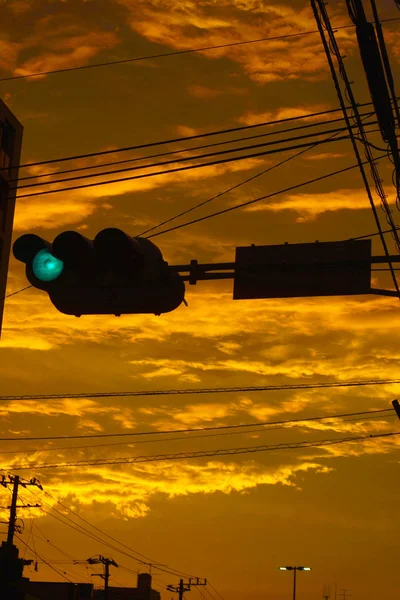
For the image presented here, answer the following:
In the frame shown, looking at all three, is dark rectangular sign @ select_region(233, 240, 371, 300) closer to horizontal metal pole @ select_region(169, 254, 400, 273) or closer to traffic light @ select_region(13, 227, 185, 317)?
horizontal metal pole @ select_region(169, 254, 400, 273)

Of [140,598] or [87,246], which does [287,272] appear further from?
[140,598]

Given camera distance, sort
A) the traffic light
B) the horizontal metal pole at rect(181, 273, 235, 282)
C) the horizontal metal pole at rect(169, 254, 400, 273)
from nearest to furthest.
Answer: the traffic light
the horizontal metal pole at rect(169, 254, 400, 273)
the horizontal metal pole at rect(181, 273, 235, 282)

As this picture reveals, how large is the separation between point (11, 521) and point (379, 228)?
52.4 m

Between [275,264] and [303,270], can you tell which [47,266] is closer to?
[275,264]

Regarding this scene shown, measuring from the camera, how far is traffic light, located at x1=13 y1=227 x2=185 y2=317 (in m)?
9.91

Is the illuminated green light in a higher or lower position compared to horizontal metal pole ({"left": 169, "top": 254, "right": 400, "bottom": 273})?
lower

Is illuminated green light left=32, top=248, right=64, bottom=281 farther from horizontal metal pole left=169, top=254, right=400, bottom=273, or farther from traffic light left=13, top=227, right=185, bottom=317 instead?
horizontal metal pole left=169, top=254, right=400, bottom=273

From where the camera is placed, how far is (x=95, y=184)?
14375 millimetres

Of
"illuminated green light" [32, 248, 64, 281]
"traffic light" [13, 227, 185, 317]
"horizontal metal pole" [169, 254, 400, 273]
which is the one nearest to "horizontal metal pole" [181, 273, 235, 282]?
"horizontal metal pole" [169, 254, 400, 273]

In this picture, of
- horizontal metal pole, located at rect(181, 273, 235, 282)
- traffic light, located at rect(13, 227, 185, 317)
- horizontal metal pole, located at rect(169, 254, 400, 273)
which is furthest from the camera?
horizontal metal pole, located at rect(181, 273, 235, 282)

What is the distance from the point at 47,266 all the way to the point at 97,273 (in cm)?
55

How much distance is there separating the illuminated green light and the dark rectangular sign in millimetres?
1952

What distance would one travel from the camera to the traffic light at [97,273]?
991 centimetres

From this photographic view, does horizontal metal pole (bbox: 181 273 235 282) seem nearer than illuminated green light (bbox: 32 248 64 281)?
No
